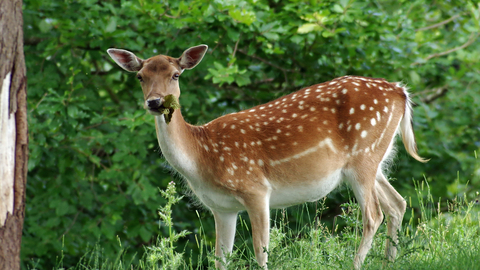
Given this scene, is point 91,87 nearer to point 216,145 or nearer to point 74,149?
point 74,149

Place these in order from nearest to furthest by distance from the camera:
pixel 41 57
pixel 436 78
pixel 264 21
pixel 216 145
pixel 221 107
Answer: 1. pixel 216 145
2. pixel 264 21
3. pixel 41 57
4. pixel 221 107
5. pixel 436 78

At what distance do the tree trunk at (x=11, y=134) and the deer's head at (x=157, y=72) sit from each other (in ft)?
2.90

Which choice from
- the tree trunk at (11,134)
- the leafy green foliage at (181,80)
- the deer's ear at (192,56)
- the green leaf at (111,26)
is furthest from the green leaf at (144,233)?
the tree trunk at (11,134)

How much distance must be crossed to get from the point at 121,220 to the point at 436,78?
495 cm

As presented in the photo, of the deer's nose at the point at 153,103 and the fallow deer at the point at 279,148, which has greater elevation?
the deer's nose at the point at 153,103

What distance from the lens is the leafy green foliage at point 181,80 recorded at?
21.1 feet

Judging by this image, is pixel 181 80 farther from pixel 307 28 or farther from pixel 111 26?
pixel 307 28

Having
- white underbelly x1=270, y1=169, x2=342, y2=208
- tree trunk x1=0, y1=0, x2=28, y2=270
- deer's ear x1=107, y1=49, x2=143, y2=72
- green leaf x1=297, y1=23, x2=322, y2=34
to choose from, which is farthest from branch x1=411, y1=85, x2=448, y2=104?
tree trunk x1=0, y1=0, x2=28, y2=270

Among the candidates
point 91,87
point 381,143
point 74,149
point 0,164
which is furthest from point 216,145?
point 91,87

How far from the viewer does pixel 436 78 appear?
8.33 metres

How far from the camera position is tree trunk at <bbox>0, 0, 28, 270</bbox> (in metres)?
3.58

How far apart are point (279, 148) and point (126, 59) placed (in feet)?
4.96

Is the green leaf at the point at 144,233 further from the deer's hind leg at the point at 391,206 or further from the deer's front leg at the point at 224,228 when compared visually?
the deer's hind leg at the point at 391,206

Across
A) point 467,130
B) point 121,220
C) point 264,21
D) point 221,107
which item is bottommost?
point 121,220
